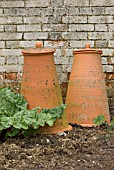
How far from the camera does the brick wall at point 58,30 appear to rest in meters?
5.59

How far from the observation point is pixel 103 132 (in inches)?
176

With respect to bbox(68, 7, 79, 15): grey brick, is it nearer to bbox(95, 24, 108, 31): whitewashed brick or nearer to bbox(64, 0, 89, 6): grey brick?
bbox(64, 0, 89, 6): grey brick

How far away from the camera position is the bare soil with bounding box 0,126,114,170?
3402 millimetres

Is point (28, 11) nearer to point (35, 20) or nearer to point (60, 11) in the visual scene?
point (35, 20)

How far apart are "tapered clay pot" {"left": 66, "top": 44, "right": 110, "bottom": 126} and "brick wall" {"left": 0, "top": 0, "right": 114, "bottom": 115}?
660mm

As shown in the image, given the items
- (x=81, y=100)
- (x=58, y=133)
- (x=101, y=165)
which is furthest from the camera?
(x=81, y=100)

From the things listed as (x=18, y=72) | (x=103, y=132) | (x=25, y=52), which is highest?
(x=25, y=52)

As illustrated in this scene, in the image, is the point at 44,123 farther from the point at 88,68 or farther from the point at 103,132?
the point at 88,68

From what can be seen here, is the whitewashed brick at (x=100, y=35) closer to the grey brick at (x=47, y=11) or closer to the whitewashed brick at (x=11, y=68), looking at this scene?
the grey brick at (x=47, y=11)

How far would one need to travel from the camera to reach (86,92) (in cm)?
490

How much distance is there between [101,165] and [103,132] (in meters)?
1.09

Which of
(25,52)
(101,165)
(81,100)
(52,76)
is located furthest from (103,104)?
(101,165)

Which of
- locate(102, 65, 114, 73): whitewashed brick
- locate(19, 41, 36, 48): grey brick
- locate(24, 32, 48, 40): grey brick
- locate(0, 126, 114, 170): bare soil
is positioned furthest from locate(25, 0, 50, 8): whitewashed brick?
locate(0, 126, 114, 170): bare soil

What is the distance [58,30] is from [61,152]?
7.56ft
